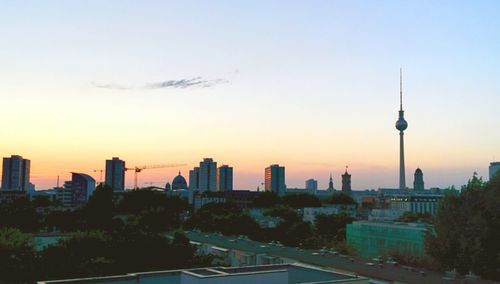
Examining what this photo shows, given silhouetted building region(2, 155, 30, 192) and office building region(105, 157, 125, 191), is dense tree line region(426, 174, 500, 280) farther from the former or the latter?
silhouetted building region(2, 155, 30, 192)

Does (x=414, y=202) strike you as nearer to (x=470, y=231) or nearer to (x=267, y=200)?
(x=267, y=200)

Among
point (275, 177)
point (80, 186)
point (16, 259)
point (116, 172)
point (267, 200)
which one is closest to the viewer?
point (16, 259)

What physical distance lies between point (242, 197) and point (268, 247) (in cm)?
9966

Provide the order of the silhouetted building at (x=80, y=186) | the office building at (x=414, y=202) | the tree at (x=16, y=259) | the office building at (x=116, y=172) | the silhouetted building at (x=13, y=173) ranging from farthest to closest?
1. the office building at (x=116, y=172)
2. the silhouetted building at (x=13, y=173)
3. the silhouetted building at (x=80, y=186)
4. the office building at (x=414, y=202)
5. the tree at (x=16, y=259)

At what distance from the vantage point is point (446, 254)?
24.9 m

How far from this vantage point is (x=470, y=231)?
24.3 m

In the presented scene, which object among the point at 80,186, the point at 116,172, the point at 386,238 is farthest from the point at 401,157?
the point at 116,172

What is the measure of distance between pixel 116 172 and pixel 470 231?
173 m

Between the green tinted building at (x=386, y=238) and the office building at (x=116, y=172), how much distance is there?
477 ft

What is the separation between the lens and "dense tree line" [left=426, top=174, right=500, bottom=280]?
23812mm

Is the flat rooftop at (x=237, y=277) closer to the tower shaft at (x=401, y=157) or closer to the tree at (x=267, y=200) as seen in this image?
the tree at (x=267, y=200)

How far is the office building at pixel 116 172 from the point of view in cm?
18275

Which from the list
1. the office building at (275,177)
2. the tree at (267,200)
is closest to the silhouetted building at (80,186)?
the office building at (275,177)

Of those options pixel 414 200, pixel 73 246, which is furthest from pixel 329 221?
pixel 414 200
